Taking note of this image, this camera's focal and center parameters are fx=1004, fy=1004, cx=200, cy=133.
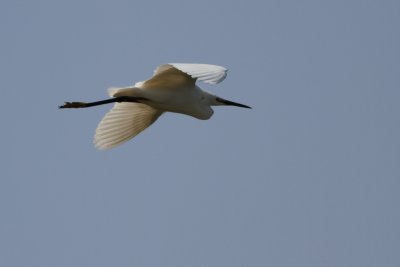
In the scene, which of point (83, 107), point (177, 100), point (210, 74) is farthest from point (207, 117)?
A: point (210, 74)

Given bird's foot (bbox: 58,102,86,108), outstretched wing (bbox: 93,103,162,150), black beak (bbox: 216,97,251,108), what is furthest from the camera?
black beak (bbox: 216,97,251,108)

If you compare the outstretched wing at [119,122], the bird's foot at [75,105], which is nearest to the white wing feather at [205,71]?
the bird's foot at [75,105]

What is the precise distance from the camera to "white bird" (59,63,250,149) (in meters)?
11.5

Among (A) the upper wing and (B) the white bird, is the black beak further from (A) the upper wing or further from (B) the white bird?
(A) the upper wing

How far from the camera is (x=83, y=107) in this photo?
40.6 feet

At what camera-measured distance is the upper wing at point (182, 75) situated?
1009 cm

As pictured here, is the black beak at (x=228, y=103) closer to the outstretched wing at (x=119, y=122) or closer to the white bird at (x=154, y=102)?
the white bird at (x=154, y=102)

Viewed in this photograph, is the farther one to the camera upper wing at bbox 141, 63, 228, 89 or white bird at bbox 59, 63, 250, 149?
white bird at bbox 59, 63, 250, 149

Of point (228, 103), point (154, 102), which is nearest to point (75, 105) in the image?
point (154, 102)

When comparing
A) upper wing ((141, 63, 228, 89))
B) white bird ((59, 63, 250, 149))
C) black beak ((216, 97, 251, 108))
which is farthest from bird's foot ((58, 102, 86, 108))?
black beak ((216, 97, 251, 108))

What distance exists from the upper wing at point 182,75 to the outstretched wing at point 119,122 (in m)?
1.23

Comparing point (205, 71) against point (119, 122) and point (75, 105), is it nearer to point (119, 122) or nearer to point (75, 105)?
point (75, 105)

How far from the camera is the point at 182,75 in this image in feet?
38.7

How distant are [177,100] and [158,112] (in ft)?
4.10
